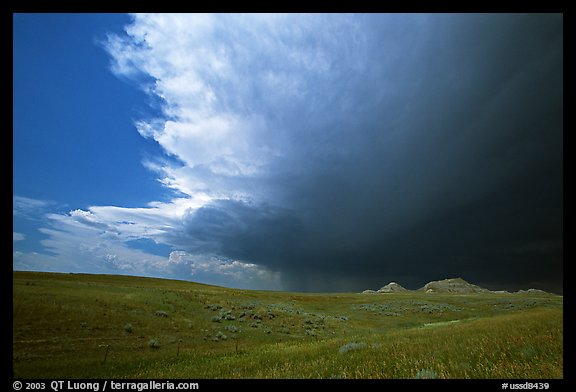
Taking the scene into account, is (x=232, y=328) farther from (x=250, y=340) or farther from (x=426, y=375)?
(x=426, y=375)

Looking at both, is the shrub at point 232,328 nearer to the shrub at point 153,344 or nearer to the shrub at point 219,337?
the shrub at point 219,337

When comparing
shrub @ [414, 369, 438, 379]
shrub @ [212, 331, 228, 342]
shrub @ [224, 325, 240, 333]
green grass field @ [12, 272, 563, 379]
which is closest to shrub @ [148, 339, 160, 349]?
green grass field @ [12, 272, 563, 379]

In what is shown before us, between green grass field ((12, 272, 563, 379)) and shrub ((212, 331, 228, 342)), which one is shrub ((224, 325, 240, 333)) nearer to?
green grass field ((12, 272, 563, 379))

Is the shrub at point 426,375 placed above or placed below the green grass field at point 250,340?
above

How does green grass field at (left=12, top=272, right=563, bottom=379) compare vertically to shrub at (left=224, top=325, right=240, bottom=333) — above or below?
above

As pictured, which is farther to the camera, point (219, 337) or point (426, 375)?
point (219, 337)

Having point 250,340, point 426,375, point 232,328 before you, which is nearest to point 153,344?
point 250,340

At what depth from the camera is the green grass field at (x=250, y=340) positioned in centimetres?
867

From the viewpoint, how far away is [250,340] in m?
30.3

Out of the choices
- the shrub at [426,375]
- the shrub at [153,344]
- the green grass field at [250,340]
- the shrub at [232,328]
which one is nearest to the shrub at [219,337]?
the green grass field at [250,340]

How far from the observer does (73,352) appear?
1983 centimetres

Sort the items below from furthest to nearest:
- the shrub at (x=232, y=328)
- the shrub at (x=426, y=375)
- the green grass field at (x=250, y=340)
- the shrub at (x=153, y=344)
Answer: the shrub at (x=232, y=328) → the shrub at (x=153, y=344) → the green grass field at (x=250, y=340) → the shrub at (x=426, y=375)

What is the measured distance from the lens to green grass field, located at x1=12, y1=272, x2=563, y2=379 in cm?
867
